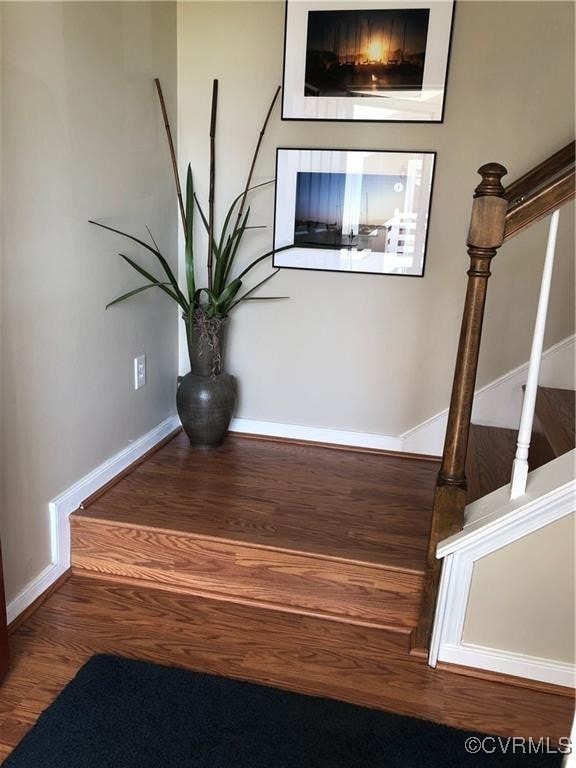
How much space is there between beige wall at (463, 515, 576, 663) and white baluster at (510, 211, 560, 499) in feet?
0.44

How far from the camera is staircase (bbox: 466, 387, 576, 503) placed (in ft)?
6.14

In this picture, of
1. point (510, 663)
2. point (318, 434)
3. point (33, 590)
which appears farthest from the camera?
point (318, 434)

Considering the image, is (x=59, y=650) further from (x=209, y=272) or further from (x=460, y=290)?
(x=460, y=290)

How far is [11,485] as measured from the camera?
1.73 metres

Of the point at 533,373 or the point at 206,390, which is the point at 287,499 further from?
the point at 533,373

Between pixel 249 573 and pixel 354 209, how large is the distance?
57.5 inches

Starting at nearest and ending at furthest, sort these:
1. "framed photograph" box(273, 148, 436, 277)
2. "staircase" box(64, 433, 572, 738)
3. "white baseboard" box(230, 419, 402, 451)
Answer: "staircase" box(64, 433, 572, 738) → "framed photograph" box(273, 148, 436, 277) → "white baseboard" box(230, 419, 402, 451)

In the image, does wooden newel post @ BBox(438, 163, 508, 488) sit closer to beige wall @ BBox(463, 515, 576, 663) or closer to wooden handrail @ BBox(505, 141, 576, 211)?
wooden handrail @ BBox(505, 141, 576, 211)

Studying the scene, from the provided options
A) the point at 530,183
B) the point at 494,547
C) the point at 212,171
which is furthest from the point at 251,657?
the point at 212,171

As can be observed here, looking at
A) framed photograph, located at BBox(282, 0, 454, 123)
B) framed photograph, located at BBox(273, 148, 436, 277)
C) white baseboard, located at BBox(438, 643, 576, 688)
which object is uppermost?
framed photograph, located at BBox(282, 0, 454, 123)

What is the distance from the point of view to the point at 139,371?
96.5 inches

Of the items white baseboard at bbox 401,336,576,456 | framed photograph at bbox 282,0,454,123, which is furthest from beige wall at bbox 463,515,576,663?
framed photograph at bbox 282,0,454,123

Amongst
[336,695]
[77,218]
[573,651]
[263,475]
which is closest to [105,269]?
[77,218]

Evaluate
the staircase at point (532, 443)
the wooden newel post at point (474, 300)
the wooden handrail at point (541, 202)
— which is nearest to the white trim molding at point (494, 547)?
the wooden newel post at point (474, 300)
